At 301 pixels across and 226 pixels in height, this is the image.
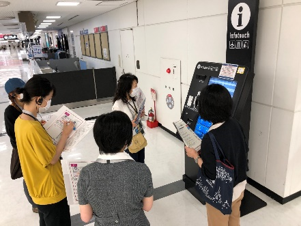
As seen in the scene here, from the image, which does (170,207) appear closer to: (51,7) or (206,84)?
(206,84)

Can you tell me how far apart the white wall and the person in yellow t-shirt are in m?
1.93

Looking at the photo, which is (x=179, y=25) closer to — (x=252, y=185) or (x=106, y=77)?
(x=252, y=185)

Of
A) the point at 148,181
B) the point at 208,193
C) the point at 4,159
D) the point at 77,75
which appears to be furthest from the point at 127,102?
the point at 77,75

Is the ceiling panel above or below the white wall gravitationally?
above

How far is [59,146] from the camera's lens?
1590 mm

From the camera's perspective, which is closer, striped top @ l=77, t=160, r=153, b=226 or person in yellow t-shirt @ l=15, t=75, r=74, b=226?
striped top @ l=77, t=160, r=153, b=226

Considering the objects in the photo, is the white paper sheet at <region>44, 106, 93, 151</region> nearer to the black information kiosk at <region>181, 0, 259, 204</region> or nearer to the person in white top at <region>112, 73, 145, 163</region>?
the person in white top at <region>112, 73, 145, 163</region>

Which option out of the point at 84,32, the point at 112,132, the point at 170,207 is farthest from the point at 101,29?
the point at 112,132

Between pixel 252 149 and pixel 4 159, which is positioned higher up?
pixel 252 149

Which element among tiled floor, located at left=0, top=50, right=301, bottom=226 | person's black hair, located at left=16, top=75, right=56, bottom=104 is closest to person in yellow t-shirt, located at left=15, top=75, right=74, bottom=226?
person's black hair, located at left=16, top=75, right=56, bottom=104

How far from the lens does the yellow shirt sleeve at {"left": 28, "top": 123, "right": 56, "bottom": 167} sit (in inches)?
54.9

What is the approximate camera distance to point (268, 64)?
7.86 ft

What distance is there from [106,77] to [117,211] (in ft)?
20.1

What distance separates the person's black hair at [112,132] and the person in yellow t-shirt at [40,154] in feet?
1.91
